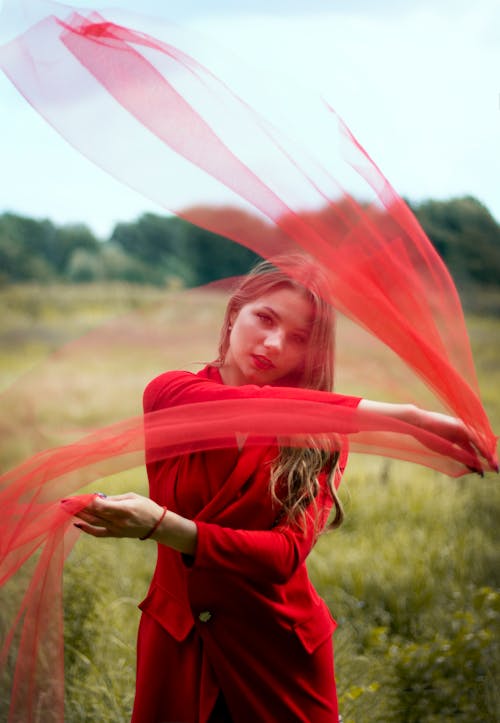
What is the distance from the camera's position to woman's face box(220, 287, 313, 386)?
50.6 inches

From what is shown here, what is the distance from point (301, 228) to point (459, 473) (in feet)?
1.52

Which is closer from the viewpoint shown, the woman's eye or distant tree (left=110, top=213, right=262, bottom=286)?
the woman's eye

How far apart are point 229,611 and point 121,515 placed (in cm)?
31

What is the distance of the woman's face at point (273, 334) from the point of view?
4.22ft

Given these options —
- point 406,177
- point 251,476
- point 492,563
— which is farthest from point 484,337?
point 251,476

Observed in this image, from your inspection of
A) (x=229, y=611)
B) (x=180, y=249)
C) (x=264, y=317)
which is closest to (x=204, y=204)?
(x=264, y=317)

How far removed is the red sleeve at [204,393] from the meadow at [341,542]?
122mm

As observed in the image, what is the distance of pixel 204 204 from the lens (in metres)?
1.36

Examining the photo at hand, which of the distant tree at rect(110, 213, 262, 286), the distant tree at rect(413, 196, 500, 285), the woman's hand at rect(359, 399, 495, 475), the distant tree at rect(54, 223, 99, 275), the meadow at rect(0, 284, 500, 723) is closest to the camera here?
the woman's hand at rect(359, 399, 495, 475)

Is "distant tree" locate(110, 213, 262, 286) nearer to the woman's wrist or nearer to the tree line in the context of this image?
the tree line

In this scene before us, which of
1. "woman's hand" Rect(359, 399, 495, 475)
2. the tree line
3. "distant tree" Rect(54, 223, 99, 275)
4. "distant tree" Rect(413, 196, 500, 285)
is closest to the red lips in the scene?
"woman's hand" Rect(359, 399, 495, 475)

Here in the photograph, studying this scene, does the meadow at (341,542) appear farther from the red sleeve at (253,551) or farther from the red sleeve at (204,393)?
the red sleeve at (253,551)

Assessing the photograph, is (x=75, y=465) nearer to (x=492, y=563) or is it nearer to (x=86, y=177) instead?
(x=86, y=177)

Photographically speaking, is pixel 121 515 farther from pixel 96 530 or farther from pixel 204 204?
pixel 204 204
